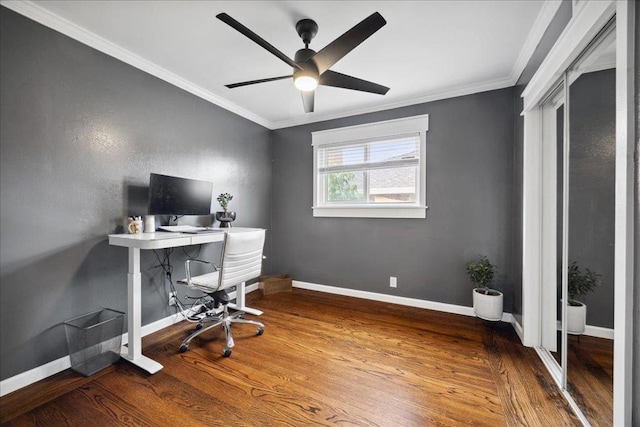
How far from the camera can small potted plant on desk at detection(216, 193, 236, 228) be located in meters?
2.99

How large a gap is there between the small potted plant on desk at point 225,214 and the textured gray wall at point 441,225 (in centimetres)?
112

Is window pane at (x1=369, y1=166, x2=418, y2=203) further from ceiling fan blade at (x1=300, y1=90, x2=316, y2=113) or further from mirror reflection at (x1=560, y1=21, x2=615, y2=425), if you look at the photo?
mirror reflection at (x1=560, y1=21, x2=615, y2=425)

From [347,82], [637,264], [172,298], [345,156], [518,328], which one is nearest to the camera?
[637,264]

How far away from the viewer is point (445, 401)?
5.17 ft

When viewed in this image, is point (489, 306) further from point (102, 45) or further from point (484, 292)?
point (102, 45)

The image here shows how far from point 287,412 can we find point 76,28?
2.96 metres

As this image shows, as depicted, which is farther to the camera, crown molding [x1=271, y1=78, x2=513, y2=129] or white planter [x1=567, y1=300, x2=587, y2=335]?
crown molding [x1=271, y1=78, x2=513, y2=129]

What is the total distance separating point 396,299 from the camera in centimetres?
322

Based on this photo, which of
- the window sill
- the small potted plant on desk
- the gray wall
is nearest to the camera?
the gray wall

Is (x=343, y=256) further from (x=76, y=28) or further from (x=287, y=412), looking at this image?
(x=76, y=28)

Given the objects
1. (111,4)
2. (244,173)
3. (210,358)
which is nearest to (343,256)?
(244,173)

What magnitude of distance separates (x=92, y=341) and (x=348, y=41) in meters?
2.66

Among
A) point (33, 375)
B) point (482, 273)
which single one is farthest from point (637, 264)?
point (33, 375)

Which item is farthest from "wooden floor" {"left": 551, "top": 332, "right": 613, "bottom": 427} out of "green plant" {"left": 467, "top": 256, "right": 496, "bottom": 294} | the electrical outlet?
the electrical outlet
